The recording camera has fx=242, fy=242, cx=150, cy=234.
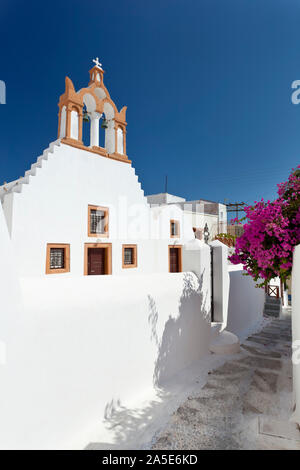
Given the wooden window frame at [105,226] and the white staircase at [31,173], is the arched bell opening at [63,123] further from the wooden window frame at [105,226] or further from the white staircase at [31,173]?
the wooden window frame at [105,226]

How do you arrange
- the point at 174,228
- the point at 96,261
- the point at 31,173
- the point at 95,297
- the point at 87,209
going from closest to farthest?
1. the point at 95,297
2. the point at 31,173
3. the point at 87,209
4. the point at 96,261
5. the point at 174,228

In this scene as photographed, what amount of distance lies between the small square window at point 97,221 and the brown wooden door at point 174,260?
13.7 feet

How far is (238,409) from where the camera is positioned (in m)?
5.15

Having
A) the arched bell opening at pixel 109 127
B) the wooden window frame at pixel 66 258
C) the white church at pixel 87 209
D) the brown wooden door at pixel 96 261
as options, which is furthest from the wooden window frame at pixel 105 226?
the arched bell opening at pixel 109 127

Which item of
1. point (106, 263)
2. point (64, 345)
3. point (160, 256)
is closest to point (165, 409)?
point (64, 345)

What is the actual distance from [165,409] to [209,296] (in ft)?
13.8

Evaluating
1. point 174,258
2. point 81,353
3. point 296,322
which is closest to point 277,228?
point 296,322

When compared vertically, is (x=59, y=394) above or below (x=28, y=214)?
below

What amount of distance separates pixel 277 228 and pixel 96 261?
677cm

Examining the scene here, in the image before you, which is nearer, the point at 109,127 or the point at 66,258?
the point at 66,258

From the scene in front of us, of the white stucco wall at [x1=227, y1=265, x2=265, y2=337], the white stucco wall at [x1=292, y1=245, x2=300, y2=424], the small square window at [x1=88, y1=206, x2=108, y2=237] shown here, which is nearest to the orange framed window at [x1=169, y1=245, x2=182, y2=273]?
the white stucco wall at [x1=227, y1=265, x2=265, y2=337]

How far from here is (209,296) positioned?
8.64m

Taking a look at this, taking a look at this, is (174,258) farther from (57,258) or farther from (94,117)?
(94,117)
